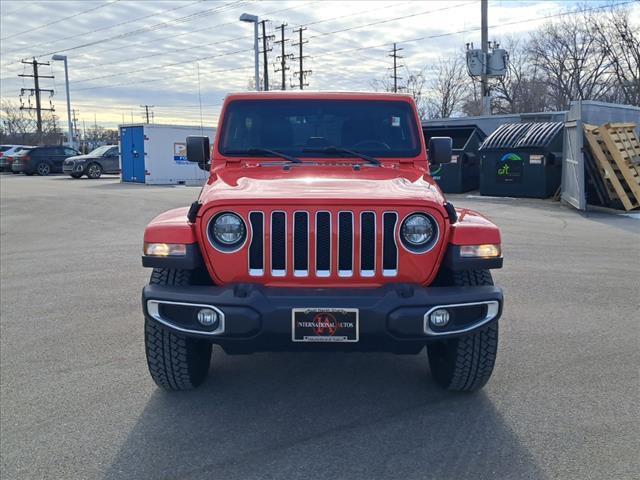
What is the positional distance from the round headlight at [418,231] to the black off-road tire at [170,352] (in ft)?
4.17

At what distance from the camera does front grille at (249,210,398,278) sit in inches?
132

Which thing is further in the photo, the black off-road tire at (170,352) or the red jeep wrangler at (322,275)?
the black off-road tire at (170,352)

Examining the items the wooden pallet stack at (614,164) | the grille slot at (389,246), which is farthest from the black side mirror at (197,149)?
the wooden pallet stack at (614,164)

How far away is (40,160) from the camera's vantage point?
32.8m

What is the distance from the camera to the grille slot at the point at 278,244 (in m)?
3.35

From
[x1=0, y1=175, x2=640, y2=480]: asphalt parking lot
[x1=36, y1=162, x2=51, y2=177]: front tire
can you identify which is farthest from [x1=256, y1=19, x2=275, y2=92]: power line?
[x1=0, y1=175, x2=640, y2=480]: asphalt parking lot

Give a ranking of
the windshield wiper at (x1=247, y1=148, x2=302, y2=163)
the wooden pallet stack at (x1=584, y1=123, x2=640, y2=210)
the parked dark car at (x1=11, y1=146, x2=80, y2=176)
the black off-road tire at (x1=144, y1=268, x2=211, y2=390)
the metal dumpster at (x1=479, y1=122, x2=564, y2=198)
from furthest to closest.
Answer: the parked dark car at (x1=11, y1=146, x2=80, y2=176) < the metal dumpster at (x1=479, y1=122, x2=564, y2=198) < the wooden pallet stack at (x1=584, y1=123, x2=640, y2=210) < the windshield wiper at (x1=247, y1=148, x2=302, y2=163) < the black off-road tire at (x1=144, y1=268, x2=211, y2=390)

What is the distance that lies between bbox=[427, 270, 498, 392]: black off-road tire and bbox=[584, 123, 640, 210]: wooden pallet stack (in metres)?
11.3

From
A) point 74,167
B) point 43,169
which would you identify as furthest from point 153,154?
point 43,169

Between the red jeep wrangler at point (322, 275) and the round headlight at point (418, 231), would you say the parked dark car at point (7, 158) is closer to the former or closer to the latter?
the red jeep wrangler at point (322, 275)

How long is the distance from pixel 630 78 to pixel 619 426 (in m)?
41.8

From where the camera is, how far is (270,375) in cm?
426

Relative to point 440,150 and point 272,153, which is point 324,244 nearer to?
point 272,153

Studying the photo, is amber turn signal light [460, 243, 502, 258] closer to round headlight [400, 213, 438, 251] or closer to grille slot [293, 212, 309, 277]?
round headlight [400, 213, 438, 251]
